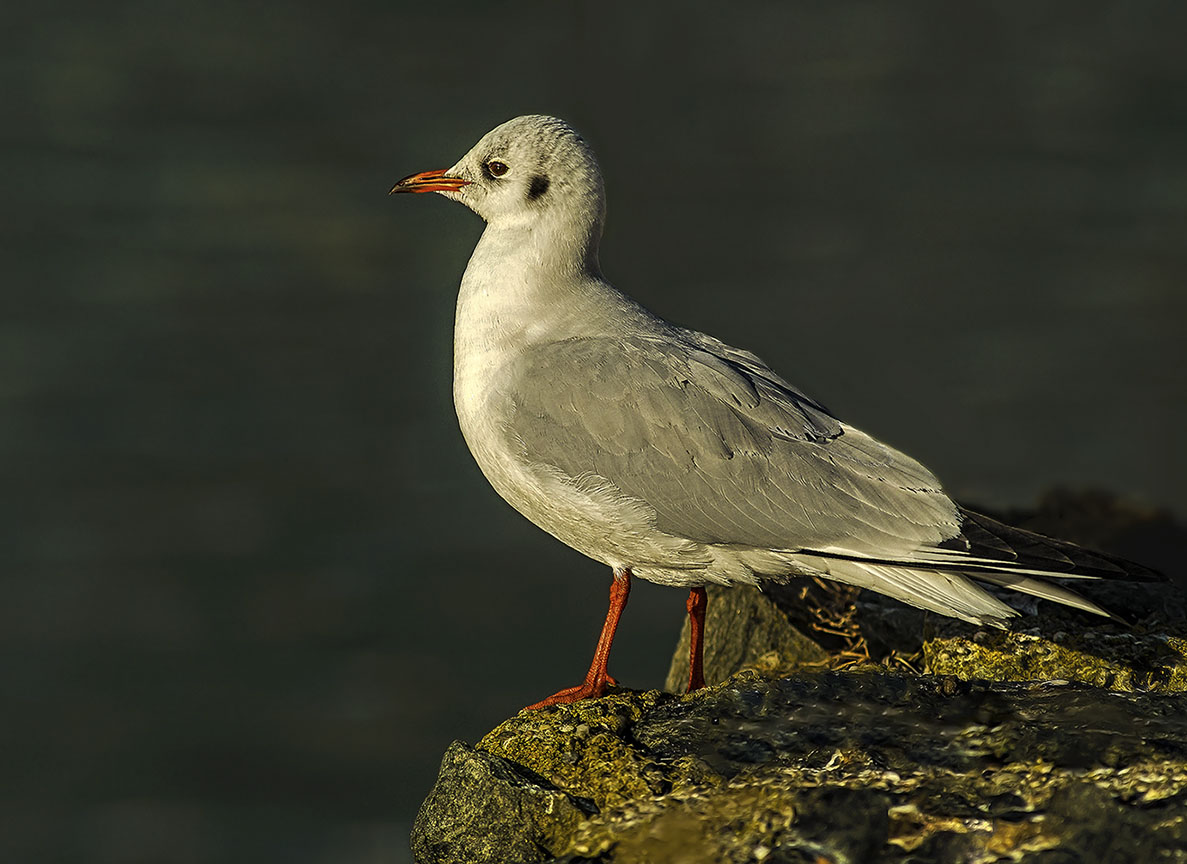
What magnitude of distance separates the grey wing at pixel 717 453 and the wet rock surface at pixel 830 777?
596 mm

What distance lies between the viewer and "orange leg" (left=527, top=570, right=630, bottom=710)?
4758mm

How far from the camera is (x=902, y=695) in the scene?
3957 mm

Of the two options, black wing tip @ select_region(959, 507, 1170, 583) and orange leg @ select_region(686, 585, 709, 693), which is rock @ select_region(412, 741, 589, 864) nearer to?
orange leg @ select_region(686, 585, 709, 693)

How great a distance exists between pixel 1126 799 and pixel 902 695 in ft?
2.54

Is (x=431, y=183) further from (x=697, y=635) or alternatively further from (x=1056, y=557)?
(x=1056, y=557)

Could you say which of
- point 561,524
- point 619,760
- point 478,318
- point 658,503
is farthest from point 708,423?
point 619,760

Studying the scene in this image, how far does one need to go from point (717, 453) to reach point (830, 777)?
4.90ft

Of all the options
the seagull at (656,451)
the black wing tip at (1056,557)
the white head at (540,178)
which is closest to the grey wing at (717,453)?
the seagull at (656,451)

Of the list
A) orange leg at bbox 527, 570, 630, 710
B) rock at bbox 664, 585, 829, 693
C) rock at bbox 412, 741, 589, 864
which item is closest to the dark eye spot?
orange leg at bbox 527, 570, 630, 710

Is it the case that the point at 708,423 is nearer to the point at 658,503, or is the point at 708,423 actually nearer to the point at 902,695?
the point at 658,503

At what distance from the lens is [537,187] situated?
5.23m

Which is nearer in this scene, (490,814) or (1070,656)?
(490,814)

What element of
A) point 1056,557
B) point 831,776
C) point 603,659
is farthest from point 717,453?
point 831,776

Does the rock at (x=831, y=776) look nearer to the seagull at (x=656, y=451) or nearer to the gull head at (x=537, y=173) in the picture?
the seagull at (x=656, y=451)
